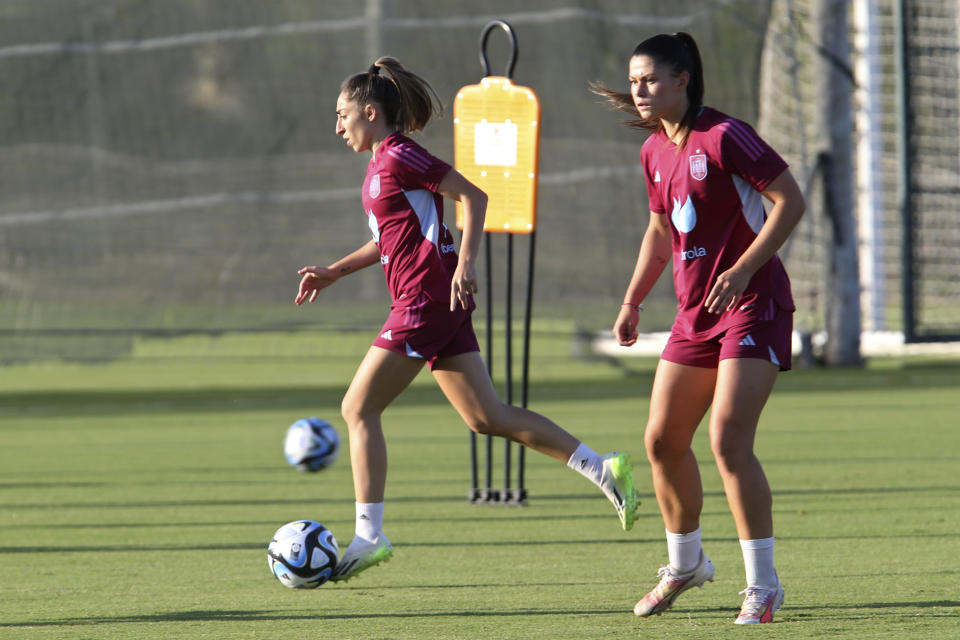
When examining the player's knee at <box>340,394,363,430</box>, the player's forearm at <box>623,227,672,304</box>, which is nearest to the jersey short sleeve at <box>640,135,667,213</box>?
the player's forearm at <box>623,227,672,304</box>

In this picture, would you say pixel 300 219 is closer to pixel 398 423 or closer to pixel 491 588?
pixel 398 423

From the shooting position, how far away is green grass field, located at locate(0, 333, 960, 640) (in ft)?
14.5

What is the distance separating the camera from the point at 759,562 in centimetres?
423

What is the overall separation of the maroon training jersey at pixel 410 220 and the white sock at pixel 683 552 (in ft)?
3.69

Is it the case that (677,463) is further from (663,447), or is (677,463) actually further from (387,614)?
(387,614)

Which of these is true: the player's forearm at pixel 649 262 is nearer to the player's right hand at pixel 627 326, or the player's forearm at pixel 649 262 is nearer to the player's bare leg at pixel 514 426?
the player's right hand at pixel 627 326

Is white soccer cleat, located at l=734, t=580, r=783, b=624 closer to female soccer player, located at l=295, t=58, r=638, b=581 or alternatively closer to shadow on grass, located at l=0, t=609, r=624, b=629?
shadow on grass, located at l=0, t=609, r=624, b=629

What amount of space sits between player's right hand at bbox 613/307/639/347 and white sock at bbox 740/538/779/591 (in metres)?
0.76

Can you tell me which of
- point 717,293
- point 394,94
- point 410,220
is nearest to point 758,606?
point 717,293

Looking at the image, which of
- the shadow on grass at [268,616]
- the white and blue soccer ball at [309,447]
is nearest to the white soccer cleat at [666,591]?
the shadow on grass at [268,616]

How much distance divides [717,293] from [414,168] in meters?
1.35

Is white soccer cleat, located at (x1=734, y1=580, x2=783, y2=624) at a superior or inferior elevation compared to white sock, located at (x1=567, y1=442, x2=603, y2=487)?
inferior

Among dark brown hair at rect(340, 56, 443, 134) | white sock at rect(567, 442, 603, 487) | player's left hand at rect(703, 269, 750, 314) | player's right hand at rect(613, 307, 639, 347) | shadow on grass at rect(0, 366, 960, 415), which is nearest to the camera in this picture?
player's left hand at rect(703, 269, 750, 314)

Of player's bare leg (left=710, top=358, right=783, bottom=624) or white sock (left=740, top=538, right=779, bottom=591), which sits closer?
player's bare leg (left=710, top=358, right=783, bottom=624)
